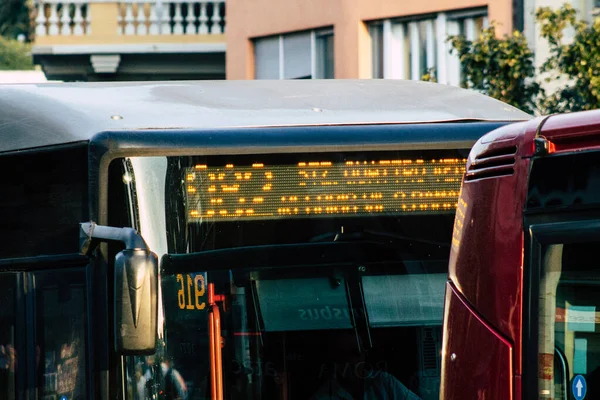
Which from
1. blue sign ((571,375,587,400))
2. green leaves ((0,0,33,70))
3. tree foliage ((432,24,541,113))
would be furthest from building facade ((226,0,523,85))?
green leaves ((0,0,33,70))

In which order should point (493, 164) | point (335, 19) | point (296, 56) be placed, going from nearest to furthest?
point (493, 164) < point (335, 19) < point (296, 56)

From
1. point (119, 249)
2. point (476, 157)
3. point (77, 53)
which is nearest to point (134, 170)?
point (119, 249)

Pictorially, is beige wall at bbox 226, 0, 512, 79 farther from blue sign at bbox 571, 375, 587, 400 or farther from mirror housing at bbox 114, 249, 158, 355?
blue sign at bbox 571, 375, 587, 400

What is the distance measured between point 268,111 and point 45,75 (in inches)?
771

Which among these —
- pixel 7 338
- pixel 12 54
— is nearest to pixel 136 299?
pixel 7 338

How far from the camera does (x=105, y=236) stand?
5570 mm

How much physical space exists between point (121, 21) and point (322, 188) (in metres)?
18.4

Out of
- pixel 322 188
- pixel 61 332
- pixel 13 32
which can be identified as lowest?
pixel 61 332

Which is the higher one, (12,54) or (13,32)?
(13,32)

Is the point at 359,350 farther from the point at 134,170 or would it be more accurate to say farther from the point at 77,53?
the point at 77,53

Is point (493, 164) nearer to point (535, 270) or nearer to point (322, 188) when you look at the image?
point (535, 270)

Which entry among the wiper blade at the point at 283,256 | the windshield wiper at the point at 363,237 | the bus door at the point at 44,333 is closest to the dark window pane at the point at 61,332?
the bus door at the point at 44,333

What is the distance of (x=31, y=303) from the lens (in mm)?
6195

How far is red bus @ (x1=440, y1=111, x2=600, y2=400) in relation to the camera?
4.04 m
